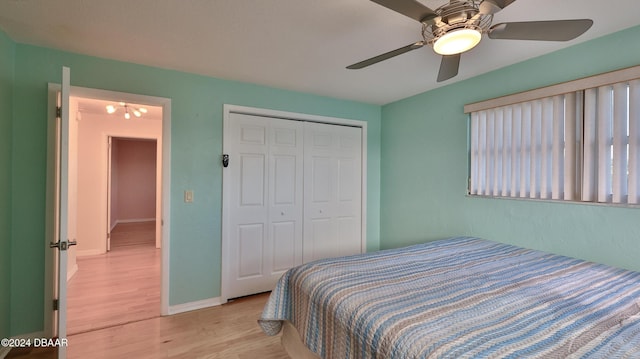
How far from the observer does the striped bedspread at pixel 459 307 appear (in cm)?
98

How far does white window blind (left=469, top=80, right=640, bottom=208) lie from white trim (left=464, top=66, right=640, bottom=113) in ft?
0.15

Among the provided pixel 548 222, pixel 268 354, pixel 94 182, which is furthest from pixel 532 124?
pixel 94 182

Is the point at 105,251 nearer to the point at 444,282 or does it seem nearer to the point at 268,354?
the point at 268,354

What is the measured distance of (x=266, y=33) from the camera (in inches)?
75.2

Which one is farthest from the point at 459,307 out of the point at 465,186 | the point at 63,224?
the point at 63,224

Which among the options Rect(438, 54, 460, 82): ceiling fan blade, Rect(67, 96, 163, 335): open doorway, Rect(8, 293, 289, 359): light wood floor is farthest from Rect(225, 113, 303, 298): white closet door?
Rect(438, 54, 460, 82): ceiling fan blade

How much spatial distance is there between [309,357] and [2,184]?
239cm

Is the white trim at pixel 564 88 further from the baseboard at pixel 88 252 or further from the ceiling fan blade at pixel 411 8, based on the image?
the baseboard at pixel 88 252

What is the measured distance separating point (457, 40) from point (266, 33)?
1228 millimetres

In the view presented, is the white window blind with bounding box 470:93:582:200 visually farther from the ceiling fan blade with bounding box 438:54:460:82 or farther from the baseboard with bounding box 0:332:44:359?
the baseboard with bounding box 0:332:44:359

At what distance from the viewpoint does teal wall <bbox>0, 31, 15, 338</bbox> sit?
6.29ft

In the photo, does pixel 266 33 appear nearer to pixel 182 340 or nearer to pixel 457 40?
pixel 457 40

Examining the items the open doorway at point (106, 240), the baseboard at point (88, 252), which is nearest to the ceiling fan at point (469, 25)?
the open doorway at point (106, 240)

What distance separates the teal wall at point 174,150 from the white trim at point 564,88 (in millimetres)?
1606
